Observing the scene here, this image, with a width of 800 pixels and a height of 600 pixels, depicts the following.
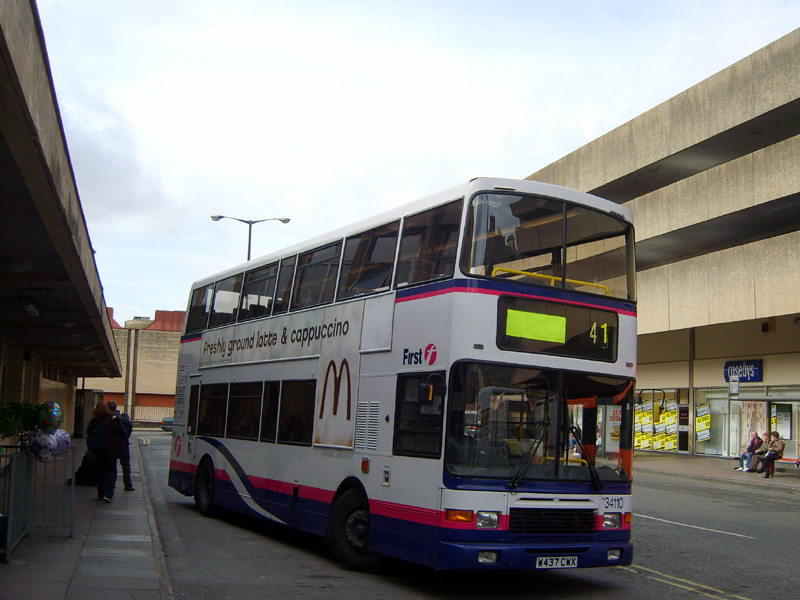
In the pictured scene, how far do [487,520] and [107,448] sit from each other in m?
9.34

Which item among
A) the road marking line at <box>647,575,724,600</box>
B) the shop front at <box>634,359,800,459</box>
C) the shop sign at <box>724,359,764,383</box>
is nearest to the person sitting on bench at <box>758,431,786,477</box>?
the shop front at <box>634,359,800,459</box>

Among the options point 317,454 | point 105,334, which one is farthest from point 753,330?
point 317,454

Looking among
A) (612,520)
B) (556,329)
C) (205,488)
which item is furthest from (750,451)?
(556,329)

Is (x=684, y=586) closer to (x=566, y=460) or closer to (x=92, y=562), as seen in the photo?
(x=566, y=460)

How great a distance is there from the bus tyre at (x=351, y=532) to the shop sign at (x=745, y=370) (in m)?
25.6

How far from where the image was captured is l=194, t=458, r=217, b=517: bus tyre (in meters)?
15.0

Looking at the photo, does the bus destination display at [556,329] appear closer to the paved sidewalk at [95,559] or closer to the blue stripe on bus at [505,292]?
the blue stripe on bus at [505,292]

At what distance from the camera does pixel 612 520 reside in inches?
362

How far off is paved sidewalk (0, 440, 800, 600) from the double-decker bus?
7.20ft

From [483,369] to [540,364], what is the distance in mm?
646

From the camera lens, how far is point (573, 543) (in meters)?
8.88

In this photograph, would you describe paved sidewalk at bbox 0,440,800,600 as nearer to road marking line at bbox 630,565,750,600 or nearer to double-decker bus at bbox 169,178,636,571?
double-decker bus at bbox 169,178,636,571

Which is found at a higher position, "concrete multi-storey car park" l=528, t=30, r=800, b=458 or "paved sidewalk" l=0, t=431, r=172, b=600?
"concrete multi-storey car park" l=528, t=30, r=800, b=458

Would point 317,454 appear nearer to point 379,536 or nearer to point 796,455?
point 379,536
